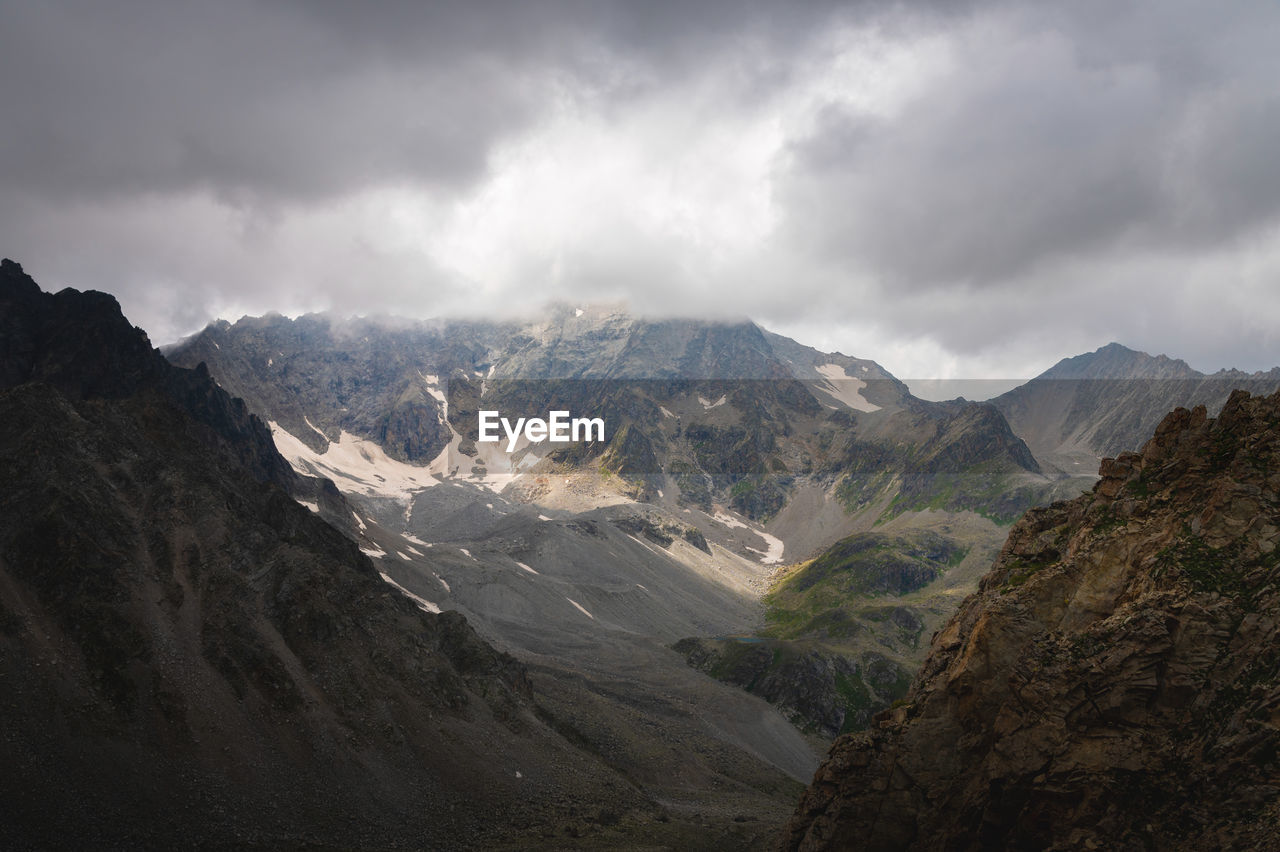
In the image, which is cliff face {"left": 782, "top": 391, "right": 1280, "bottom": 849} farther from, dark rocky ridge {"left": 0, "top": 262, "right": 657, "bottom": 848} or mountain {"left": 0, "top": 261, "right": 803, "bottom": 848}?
dark rocky ridge {"left": 0, "top": 262, "right": 657, "bottom": 848}

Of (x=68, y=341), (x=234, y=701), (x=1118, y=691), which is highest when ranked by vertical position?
(x=68, y=341)

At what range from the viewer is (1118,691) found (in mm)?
Result: 41875

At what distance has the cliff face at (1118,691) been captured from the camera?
3762cm

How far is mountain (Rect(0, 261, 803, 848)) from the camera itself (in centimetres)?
6975

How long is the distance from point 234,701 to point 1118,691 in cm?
7880

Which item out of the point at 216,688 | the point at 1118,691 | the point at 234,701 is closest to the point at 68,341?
the point at 216,688

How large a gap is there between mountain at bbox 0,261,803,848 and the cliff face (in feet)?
134

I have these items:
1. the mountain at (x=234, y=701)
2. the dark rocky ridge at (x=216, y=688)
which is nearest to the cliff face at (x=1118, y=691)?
the mountain at (x=234, y=701)

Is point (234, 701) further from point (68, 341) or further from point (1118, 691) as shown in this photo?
point (68, 341)

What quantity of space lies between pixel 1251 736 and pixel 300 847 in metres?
70.0

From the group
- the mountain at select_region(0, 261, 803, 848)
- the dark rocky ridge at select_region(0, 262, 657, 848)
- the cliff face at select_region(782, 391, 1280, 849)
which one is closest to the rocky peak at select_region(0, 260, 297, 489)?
the mountain at select_region(0, 261, 803, 848)

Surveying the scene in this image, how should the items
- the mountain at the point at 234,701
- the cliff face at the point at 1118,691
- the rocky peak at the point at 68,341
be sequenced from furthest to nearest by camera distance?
the rocky peak at the point at 68,341
the mountain at the point at 234,701
the cliff face at the point at 1118,691

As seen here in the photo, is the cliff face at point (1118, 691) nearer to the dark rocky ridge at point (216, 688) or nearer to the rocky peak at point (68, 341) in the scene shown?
the dark rocky ridge at point (216, 688)

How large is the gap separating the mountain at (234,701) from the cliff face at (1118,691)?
40868 millimetres
